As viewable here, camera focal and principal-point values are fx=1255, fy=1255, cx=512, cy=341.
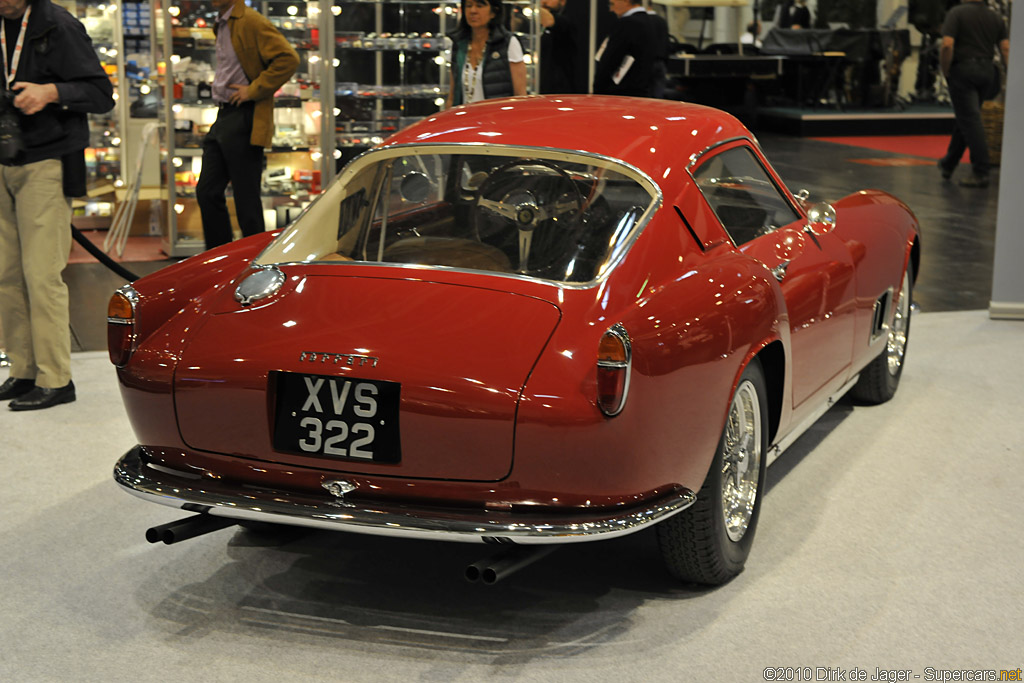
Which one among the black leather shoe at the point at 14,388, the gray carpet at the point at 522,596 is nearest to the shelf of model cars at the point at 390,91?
the black leather shoe at the point at 14,388

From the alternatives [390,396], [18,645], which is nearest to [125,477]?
[18,645]

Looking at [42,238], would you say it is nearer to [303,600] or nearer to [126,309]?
[126,309]

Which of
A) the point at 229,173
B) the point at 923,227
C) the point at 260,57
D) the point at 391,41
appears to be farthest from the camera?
the point at 923,227

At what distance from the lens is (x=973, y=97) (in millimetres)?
13648

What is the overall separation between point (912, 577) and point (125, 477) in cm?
240

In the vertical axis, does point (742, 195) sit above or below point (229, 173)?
above

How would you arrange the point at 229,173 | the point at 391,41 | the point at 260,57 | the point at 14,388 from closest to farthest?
the point at 14,388 < the point at 260,57 < the point at 229,173 < the point at 391,41

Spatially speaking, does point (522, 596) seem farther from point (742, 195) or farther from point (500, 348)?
point (742, 195)

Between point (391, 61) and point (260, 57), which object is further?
point (391, 61)

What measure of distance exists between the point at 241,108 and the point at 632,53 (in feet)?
10.0

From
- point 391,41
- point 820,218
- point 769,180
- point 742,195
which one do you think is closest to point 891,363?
point 820,218

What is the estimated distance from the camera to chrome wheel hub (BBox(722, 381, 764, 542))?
12.6 feet

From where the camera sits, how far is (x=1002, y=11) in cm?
1565

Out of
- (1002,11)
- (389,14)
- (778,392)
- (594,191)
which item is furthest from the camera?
(1002,11)
